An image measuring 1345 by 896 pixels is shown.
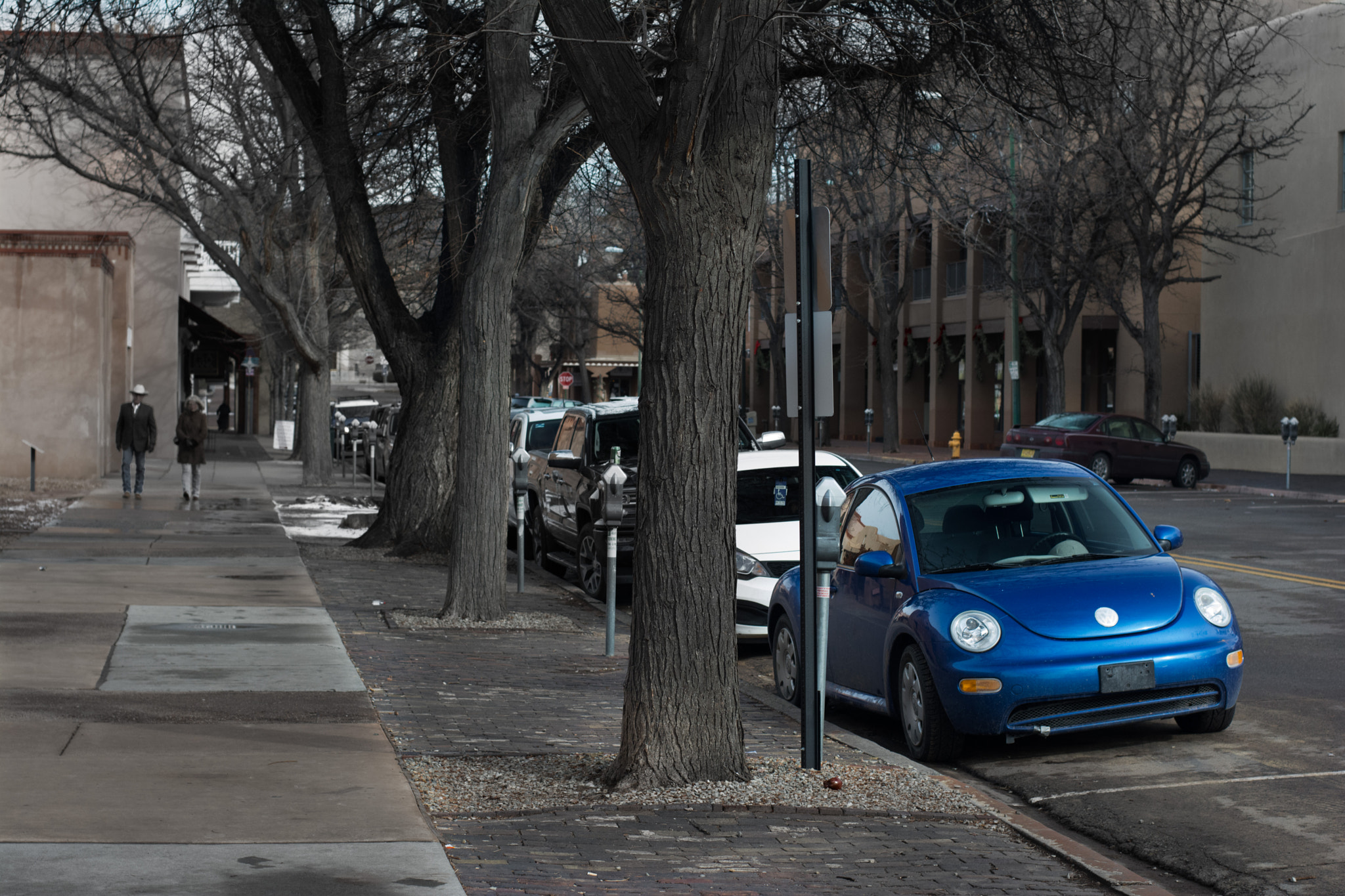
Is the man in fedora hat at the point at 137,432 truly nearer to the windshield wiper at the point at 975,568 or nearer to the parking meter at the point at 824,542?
the windshield wiper at the point at 975,568

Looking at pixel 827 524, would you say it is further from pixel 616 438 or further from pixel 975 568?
pixel 616 438

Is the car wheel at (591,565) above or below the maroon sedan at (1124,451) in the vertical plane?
below

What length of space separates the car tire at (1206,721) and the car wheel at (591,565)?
6948mm

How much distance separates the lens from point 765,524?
12242mm

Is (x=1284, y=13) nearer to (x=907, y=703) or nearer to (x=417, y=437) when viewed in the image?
(x=417, y=437)

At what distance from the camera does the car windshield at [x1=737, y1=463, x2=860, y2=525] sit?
12.6 metres

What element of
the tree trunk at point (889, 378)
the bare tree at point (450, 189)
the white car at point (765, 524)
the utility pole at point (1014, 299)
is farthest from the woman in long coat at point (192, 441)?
the tree trunk at point (889, 378)

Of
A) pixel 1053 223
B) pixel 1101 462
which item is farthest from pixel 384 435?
pixel 1053 223

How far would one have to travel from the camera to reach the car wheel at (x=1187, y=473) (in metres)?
30.6

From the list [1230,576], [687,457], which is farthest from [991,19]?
[1230,576]

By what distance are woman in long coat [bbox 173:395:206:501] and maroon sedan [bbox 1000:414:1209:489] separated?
16.3 m

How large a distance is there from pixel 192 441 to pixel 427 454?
8.77m

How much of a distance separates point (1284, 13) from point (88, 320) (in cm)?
2747

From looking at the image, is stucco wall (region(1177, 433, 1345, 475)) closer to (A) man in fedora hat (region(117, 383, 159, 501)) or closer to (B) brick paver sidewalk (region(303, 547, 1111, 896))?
(A) man in fedora hat (region(117, 383, 159, 501))
